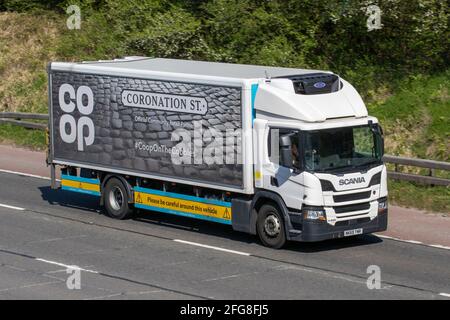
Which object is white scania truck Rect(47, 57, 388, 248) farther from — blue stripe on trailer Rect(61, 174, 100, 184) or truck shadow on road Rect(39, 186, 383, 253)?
blue stripe on trailer Rect(61, 174, 100, 184)

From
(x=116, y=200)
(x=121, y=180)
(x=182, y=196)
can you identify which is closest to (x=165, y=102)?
(x=182, y=196)

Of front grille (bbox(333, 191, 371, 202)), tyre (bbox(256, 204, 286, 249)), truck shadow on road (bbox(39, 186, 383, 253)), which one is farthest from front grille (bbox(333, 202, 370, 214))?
tyre (bbox(256, 204, 286, 249))

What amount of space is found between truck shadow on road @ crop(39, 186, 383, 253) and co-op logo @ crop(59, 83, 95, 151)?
1.68 m

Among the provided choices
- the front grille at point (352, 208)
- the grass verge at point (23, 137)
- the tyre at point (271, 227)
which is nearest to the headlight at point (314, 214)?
the front grille at point (352, 208)

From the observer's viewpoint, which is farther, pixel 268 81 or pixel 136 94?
pixel 136 94

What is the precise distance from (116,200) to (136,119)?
2.06m

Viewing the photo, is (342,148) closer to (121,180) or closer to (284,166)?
(284,166)

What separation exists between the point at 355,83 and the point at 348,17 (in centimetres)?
247

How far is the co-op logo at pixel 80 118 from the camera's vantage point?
2192 centimetres

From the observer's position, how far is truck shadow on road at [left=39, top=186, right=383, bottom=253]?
63.9 feet

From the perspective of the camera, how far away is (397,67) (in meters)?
29.1

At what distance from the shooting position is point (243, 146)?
18969 millimetres

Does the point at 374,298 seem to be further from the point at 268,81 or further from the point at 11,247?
the point at 11,247

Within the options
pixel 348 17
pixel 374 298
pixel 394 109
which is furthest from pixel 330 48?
pixel 374 298
